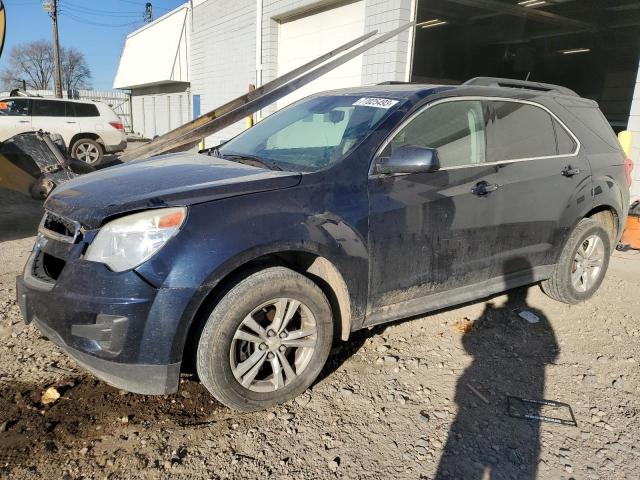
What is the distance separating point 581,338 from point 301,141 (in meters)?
2.70

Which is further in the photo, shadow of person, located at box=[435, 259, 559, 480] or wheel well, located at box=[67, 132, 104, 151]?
wheel well, located at box=[67, 132, 104, 151]

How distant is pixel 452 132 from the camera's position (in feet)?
11.3

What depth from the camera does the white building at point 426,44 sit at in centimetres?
894

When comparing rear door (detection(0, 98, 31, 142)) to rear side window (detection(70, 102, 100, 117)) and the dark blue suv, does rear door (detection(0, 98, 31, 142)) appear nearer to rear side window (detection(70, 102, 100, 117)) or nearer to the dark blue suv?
rear side window (detection(70, 102, 100, 117))

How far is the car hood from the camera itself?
247 cm

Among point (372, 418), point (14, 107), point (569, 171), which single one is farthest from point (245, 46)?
point (372, 418)

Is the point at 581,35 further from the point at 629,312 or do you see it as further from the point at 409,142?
the point at 409,142

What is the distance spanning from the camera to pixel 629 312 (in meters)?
4.45

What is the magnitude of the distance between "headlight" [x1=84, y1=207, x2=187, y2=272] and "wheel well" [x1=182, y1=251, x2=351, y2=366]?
364mm

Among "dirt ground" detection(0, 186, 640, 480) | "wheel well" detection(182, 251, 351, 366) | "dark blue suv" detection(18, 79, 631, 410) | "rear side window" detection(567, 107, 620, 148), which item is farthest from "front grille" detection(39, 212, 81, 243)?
"rear side window" detection(567, 107, 620, 148)

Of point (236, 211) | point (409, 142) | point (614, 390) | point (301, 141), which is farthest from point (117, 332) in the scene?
point (614, 390)

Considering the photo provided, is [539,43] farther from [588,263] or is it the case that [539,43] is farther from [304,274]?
[304,274]

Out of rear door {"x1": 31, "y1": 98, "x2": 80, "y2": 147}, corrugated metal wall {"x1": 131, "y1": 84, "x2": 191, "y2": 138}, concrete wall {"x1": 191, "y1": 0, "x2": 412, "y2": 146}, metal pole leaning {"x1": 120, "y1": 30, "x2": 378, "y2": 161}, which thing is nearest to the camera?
metal pole leaning {"x1": 120, "y1": 30, "x2": 378, "y2": 161}

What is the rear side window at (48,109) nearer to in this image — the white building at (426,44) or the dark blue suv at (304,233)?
the white building at (426,44)
